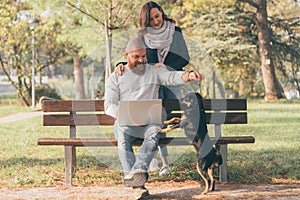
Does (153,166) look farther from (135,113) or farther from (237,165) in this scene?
(135,113)

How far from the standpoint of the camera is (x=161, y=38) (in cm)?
587

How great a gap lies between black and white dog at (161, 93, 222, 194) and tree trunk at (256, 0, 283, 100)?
20.4m

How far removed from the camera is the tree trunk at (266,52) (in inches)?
1006

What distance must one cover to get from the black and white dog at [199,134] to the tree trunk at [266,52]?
2043 centimetres

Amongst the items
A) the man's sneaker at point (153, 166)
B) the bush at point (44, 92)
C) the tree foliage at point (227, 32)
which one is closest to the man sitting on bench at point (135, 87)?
the man's sneaker at point (153, 166)

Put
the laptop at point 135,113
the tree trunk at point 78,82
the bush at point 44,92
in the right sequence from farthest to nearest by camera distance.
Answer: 1. the tree trunk at point 78,82
2. the bush at point 44,92
3. the laptop at point 135,113

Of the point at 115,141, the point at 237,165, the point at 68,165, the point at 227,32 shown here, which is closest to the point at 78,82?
the point at 227,32

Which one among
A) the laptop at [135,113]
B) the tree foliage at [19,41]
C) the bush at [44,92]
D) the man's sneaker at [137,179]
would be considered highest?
the tree foliage at [19,41]

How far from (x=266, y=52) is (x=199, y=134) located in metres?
21.0

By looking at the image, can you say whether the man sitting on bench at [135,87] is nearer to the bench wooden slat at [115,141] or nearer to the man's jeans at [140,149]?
the man's jeans at [140,149]

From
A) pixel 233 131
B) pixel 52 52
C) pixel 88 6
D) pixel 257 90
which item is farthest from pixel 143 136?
pixel 257 90

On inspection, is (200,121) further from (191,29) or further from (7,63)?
(191,29)

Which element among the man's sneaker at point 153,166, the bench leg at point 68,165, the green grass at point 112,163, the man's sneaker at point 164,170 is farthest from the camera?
the man's sneaker at point 153,166

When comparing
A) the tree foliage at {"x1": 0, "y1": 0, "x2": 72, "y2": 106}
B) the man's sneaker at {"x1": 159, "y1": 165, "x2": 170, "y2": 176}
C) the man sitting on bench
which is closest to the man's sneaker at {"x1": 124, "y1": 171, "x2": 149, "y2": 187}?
the man sitting on bench
